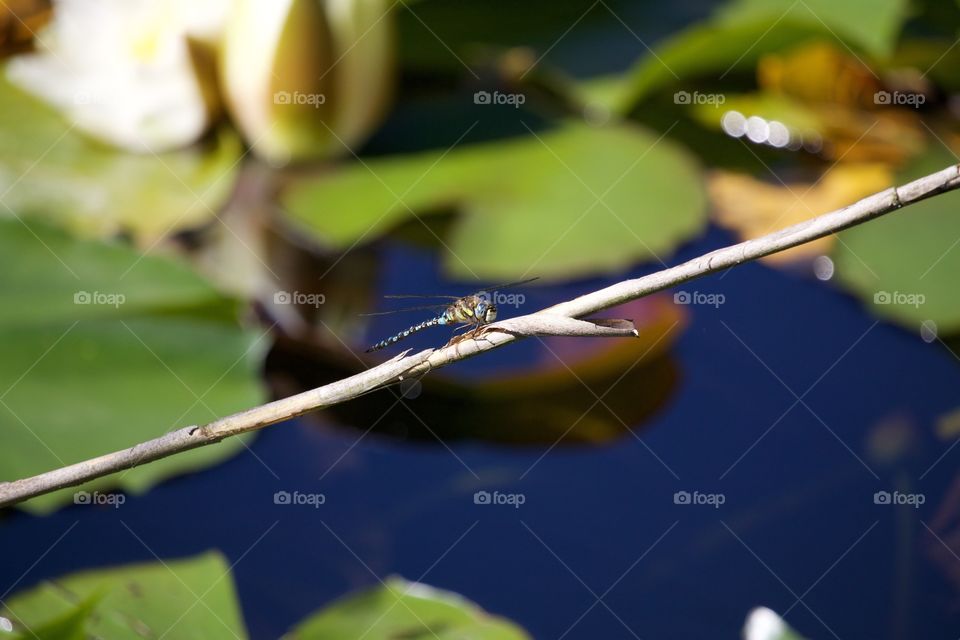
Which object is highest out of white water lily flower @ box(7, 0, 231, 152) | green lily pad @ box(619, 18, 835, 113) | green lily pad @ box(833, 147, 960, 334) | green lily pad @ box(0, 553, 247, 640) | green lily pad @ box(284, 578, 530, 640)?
green lily pad @ box(619, 18, 835, 113)

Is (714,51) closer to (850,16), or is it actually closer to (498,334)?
(850,16)

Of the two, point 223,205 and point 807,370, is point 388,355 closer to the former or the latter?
point 223,205

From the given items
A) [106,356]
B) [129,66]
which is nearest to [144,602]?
[106,356]

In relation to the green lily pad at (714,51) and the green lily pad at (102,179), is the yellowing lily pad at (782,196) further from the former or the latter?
the green lily pad at (102,179)

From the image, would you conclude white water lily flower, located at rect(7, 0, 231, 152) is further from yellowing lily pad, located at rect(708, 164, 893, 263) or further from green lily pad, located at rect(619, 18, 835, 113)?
yellowing lily pad, located at rect(708, 164, 893, 263)

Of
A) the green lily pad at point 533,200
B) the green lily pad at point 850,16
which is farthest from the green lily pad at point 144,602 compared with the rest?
the green lily pad at point 850,16

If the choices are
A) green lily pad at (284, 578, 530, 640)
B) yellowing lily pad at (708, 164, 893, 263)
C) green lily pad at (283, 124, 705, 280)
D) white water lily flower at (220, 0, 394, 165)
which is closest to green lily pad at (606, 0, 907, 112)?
green lily pad at (283, 124, 705, 280)
